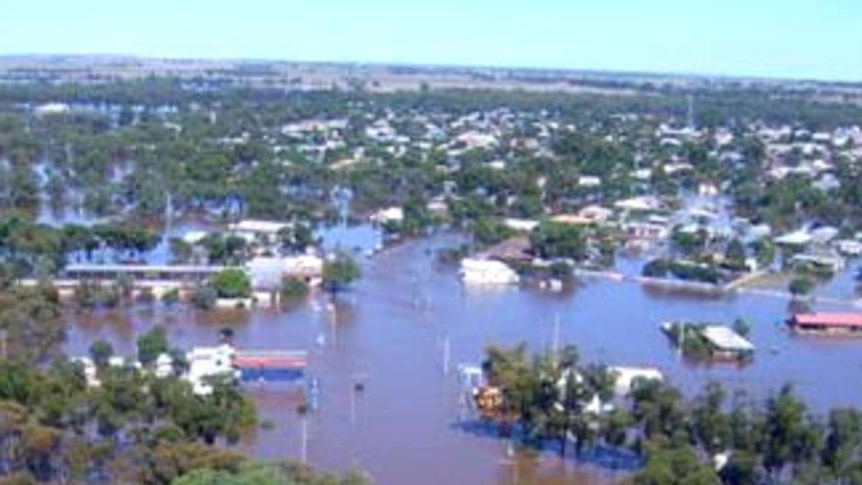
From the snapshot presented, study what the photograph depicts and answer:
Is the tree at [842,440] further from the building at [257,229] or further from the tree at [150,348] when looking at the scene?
the building at [257,229]

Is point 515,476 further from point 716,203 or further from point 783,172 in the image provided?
point 783,172

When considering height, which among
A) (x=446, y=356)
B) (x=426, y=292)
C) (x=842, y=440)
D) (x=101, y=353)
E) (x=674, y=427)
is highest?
(x=842, y=440)

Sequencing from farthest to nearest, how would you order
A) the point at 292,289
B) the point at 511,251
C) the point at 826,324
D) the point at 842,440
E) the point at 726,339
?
the point at 511,251
the point at 292,289
the point at 826,324
the point at 726,339
the point at 842,440

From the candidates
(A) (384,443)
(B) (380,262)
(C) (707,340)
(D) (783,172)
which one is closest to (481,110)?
(D) (783,172)

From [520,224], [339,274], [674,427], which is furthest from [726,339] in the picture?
[520,224]

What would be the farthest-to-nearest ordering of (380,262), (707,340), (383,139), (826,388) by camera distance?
(383,139) < (380,262) < (707,340) < (826,388)

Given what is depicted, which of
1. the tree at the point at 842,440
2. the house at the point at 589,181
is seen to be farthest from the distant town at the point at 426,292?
the house at the point at 589,181

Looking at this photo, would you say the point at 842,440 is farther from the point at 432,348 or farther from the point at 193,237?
the point at 193,237

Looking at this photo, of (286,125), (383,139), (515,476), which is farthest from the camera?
(286,125)
